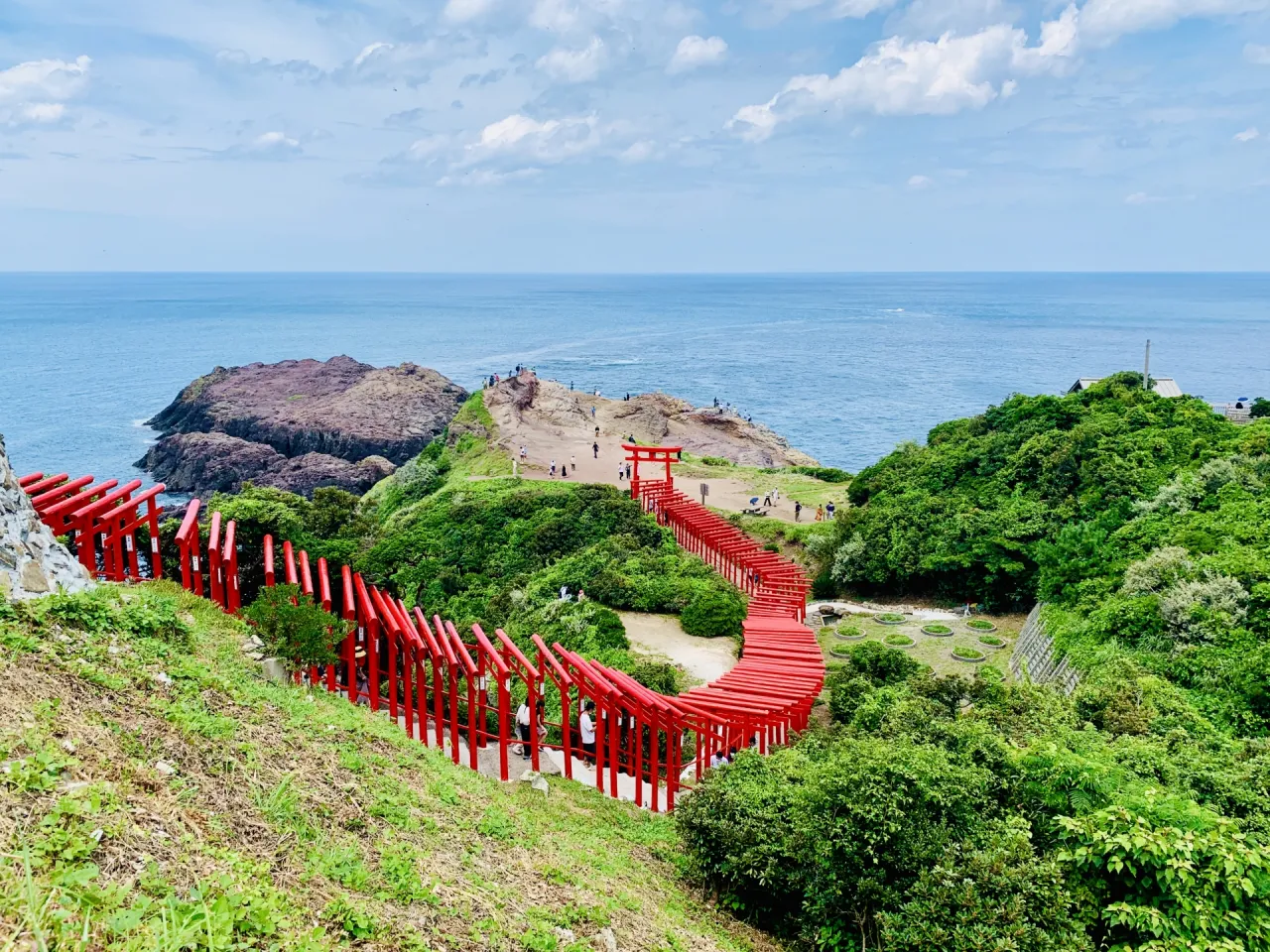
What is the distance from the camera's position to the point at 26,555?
40.6 ft

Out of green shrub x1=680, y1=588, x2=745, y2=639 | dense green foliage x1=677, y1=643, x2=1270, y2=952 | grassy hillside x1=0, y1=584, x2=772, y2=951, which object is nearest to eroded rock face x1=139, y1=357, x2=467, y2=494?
green shrub x1=680, y1=588, x2=745, y2=639

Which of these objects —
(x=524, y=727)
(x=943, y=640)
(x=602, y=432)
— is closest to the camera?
(x=524, y=727)

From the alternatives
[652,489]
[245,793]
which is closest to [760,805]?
[245,793]

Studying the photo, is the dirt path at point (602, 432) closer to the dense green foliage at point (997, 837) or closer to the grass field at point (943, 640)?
the grass field at point (943, 640)

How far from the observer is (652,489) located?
36156 millimetres

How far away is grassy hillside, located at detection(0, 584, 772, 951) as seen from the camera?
6.74 meters

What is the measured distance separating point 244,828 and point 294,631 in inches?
249

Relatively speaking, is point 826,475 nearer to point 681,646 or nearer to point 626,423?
point 626,423

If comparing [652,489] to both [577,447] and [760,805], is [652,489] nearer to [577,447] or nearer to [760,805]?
[577,447]

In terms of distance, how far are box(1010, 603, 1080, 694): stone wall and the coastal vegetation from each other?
1.41ft

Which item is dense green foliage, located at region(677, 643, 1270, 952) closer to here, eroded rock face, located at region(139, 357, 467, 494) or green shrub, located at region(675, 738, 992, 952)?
green shrub, located at region(675, 738, 992, 952)

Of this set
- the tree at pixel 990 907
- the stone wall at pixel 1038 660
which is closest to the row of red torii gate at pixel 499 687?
the stone wall at pixel 1038 660

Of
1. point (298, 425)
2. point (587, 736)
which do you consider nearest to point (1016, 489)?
point (587, 736)

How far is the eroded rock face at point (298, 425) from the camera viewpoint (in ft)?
205
